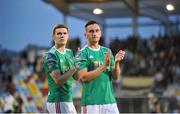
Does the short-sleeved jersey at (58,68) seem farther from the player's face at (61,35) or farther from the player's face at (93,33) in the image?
the player's face at (93,33)

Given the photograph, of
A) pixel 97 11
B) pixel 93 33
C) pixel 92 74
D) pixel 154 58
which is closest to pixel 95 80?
pixel 92 74

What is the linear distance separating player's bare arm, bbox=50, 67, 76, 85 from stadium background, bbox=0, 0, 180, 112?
14458mm

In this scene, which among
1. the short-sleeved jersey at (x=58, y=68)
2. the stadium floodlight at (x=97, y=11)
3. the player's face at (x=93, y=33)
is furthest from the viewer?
the stadium floodlight at (x=97, y=11)

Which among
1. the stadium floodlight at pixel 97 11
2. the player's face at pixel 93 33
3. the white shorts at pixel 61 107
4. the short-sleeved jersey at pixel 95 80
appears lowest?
the white shorts at pixel 61 107

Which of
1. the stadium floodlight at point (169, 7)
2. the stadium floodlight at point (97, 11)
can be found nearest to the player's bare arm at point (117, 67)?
the stadium floodlight at point (169, 7)

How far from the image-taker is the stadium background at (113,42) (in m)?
23.4

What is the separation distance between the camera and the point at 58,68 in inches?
238

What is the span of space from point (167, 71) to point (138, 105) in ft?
16.5

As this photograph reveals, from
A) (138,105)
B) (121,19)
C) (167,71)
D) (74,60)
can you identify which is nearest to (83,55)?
(74,60)

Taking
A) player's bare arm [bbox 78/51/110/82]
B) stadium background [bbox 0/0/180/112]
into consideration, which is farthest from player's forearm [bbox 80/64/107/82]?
stadium background [bbox 0/0/180/112]

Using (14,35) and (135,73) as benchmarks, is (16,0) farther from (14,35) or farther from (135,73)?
(135,73)

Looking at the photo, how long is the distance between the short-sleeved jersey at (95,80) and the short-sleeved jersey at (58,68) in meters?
0.38

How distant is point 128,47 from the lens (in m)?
27.2

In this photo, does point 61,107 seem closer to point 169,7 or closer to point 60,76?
point 60,76
